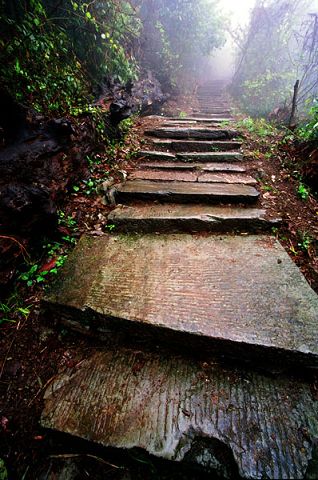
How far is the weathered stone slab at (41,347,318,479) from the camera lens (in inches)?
44.2

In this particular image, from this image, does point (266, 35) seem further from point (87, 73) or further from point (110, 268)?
point (110, 268)

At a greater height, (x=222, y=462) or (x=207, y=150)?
(x=207, y=150)

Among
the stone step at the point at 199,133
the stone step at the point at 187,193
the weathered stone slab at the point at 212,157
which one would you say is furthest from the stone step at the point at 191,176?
the stone step at the point at 199,133

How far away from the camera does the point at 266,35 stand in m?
10.2

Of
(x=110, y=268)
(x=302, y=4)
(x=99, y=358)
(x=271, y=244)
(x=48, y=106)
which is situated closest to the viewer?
(x=99, y=358)

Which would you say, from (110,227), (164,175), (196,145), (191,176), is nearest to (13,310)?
(110,227)

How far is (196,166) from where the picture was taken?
135 inches

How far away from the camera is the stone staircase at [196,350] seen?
1.18 metres

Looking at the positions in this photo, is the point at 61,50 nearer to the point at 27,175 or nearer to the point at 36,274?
the point at 27,175

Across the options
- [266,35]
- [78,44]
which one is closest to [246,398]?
[78,44]

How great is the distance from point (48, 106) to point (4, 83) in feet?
1.42

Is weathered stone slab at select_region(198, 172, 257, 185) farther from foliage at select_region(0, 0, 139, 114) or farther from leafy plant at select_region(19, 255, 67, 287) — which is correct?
leafy plant at select_region(19, 255, 67, 287)

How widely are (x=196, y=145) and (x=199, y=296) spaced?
3.20 metres

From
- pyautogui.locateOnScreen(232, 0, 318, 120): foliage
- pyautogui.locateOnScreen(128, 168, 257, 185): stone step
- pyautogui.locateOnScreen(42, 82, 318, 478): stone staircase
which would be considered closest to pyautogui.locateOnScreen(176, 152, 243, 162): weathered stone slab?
pyautogui.locateOnScreen(128, 168, 257, 185): stone step
